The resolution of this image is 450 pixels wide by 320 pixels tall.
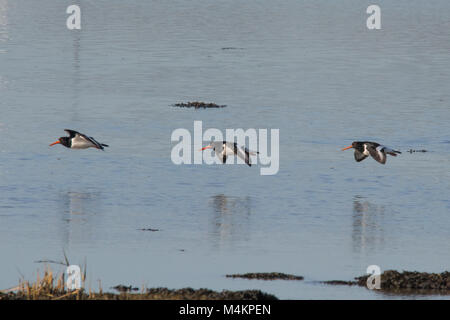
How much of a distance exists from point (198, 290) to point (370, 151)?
1091cm

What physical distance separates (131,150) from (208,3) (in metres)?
52.1

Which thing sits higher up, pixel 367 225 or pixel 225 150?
pixel 225 150

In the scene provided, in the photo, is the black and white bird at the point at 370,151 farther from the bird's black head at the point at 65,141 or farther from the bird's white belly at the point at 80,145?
the bird's black head at the point at 65,141

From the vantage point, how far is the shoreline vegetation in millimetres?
12328

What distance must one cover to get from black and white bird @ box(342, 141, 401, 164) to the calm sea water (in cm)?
29

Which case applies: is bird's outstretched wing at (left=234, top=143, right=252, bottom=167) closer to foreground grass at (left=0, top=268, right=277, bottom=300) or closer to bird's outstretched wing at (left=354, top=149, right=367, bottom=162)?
bird's outstretched wing at (left=354, top=149, right=367, bottom=162)

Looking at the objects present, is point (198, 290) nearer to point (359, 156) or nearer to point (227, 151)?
point (227, 151)

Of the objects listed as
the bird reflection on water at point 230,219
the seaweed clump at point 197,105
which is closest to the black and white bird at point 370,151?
the bird reflection on water at point 230,219

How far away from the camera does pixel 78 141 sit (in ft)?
78.2

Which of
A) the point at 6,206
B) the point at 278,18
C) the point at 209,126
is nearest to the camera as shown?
the point at 6,206

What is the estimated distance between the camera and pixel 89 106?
31344 millimetres

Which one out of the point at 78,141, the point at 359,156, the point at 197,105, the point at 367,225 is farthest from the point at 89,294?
the point at 197,105
